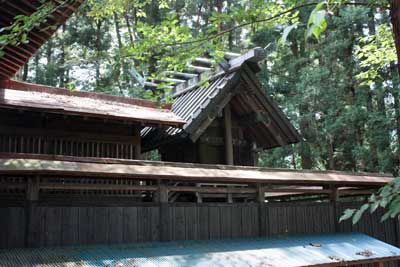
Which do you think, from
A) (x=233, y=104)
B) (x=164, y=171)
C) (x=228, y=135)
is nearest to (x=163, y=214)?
(x=164, y=171)

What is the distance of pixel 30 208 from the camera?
22.7 ft

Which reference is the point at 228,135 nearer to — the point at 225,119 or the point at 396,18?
the point at 225,119

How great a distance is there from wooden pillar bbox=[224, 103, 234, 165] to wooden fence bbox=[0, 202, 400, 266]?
3.30 metres

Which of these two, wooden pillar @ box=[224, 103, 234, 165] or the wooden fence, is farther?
wooden pillar @ box=[224, 103, 234, 165]

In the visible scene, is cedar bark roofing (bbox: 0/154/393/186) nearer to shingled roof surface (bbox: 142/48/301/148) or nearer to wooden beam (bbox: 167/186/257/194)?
wooden beam (bbox: 167/186/257/194)

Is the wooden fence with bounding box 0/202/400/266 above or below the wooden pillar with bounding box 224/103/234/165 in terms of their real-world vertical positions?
below

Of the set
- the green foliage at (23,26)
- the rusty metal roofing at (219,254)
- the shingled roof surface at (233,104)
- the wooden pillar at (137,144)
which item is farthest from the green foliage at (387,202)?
the shingled roof surface at (233,104)

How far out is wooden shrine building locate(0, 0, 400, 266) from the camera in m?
7.04

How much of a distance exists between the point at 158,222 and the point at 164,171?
102 centimetres

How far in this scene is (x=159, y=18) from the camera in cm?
2533

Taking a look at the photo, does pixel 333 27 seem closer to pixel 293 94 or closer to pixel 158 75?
pixel 293 94

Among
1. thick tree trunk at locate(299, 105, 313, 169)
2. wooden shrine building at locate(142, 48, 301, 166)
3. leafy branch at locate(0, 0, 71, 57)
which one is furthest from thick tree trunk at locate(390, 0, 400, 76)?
thick tree trunk at locate(299, 105, 313, 169)

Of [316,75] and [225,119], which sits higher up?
[316,75]

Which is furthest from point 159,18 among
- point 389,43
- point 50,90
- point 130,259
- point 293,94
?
point 130,259
